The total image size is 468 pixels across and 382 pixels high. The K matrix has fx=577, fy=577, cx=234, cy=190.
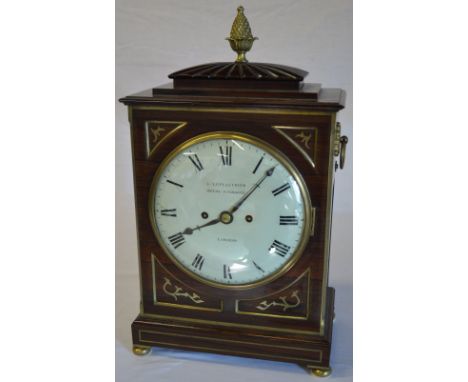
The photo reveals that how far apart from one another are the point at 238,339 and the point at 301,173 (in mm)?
544

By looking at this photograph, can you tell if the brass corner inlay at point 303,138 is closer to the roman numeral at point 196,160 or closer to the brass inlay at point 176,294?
the roman numeral at point 196,160

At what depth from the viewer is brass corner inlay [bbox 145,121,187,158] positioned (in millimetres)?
1625

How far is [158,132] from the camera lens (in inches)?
64.6

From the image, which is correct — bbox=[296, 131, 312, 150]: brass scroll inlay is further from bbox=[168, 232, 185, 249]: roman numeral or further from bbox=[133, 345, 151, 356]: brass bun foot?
bbox=[133, 345, 151, 356]: brass bun foot

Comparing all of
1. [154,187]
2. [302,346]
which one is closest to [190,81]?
[154,187]

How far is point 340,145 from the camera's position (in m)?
1.72

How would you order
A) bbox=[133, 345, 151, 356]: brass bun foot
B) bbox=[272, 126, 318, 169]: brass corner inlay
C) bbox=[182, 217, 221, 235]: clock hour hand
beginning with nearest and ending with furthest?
bbox=[272, 126, 318, 169]: brass corner inlay → bbox=[182, 217, 221, 235]: clock hour hand → bbox=[133, 345, 151, 356]: brass bun foot

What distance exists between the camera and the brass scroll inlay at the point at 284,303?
169cm

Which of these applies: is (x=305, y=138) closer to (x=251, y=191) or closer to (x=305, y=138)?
(x=305, y=138)

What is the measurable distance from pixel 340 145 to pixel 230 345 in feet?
2.25

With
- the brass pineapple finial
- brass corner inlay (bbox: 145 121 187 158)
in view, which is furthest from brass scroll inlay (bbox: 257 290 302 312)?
the brass pineapple finial

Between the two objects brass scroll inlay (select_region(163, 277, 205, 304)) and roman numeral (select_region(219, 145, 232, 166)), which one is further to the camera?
brass scroll inlay (select_region(163, 277, 205, 304))

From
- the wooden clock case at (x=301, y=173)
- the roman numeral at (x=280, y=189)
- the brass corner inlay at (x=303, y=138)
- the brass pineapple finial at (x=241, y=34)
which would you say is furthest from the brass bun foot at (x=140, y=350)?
the brass pineapple finial at (x=241, y=34)

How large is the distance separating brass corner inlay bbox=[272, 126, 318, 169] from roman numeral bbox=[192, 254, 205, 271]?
43 centimetres
